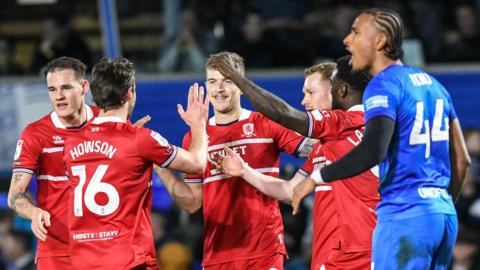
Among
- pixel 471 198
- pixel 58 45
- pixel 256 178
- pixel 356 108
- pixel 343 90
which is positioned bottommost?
pixel 471 198

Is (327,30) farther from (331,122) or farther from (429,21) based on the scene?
(331,122)

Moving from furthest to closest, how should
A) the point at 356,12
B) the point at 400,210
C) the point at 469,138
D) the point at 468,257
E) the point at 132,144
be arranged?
1. the point at 356,12
2. the point at 469,138
3. the point at 468,257
4. the point at 132,144
5. the point at 400,210

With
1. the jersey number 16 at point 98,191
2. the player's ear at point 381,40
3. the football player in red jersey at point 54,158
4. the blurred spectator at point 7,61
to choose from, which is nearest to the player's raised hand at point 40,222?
the jersey number 16 at point 98,191

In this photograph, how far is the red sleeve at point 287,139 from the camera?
23.9 feet

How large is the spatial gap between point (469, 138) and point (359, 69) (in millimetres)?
5949

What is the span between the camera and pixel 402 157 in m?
5.55

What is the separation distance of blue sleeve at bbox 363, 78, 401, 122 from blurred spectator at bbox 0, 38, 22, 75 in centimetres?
807

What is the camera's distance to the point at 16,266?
12.2 m

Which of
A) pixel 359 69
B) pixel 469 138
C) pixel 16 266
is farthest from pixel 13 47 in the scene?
pixel 359 69

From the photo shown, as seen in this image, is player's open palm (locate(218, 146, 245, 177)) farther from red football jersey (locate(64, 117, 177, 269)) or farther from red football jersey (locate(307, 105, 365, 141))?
red football jersey (locate(307, 105, 365, 141))

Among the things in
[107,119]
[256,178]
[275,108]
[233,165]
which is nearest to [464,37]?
[256,178]

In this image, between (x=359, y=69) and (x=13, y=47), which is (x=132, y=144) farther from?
(x=13, y=47)

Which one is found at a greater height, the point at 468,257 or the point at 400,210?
the point at 400,210

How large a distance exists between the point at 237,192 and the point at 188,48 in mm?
5530
